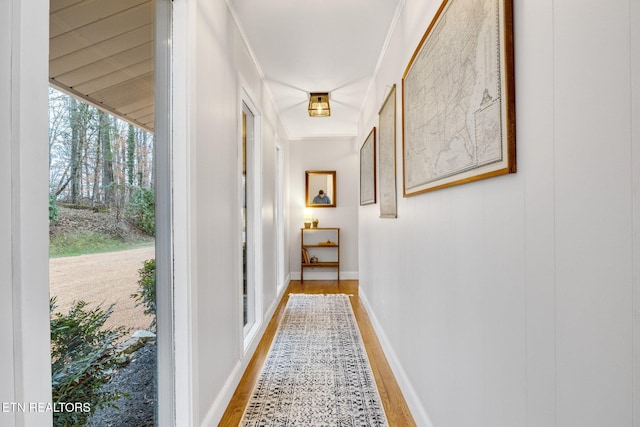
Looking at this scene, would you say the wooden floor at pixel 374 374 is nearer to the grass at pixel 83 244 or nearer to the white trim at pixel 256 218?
the white trim at pixel 256 218

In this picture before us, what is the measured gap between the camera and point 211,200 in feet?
6.20

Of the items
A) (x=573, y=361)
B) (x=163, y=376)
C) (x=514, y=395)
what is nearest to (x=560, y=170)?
(x=573, y=361)

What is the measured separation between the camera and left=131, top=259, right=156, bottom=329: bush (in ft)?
4.35

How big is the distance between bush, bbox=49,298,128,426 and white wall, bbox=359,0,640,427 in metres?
1.17

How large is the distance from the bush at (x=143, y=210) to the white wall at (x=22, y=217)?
530 mm

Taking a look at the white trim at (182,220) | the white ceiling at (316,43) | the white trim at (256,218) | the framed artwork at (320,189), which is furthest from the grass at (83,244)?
the framed artwork at (320,189)

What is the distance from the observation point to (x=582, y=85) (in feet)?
2.27

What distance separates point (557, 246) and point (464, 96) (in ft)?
2.20

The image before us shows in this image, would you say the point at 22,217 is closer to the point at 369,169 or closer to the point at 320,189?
the point at 369,169

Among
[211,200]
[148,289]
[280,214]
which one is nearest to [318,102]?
[280,214]

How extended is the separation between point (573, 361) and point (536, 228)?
298 millimetres

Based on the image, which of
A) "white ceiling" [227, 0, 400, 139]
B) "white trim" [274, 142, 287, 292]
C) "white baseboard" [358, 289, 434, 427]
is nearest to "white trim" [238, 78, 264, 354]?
"white ceiling" [227, 0, 400, 139]

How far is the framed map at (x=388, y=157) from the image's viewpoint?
8.34 feet

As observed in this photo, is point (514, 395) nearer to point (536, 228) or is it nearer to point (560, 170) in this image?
point (536, 228)
